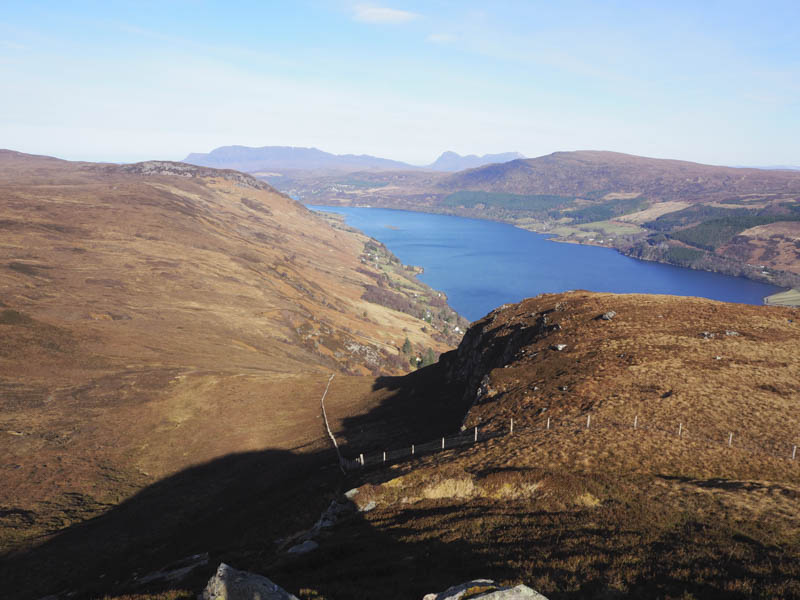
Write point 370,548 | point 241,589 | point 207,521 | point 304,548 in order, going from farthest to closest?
point 207,521
point 304,548
point 370,548
point 241,589

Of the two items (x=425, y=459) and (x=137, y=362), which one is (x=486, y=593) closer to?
(x=425, y=459)

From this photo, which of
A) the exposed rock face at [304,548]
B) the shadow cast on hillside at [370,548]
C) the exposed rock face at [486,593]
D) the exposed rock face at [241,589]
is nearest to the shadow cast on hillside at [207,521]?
the shadow cast on hillside at [370,548]

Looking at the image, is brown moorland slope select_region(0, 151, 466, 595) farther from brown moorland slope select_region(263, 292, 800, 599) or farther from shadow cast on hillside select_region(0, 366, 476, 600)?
brown moorland slope select_region(263, 292, 800, 599)

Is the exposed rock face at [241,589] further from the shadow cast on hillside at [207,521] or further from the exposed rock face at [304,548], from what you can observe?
the exposed rock face at [304,548]

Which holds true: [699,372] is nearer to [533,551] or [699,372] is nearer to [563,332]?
[563,332]

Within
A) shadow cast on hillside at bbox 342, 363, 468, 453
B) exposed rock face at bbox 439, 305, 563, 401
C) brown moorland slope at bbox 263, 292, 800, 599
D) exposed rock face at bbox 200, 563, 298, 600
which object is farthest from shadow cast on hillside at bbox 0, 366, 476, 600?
exposed rock face at bbox 439, 305, 563, 401

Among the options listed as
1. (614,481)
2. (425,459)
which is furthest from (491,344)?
(614,481)
